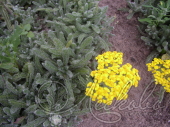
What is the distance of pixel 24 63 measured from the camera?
2.41 meters

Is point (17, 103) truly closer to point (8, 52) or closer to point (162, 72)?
point (8, 52)

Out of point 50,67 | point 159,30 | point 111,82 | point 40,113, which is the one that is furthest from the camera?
point 159,30

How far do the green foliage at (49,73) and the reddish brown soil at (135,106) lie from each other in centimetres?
38

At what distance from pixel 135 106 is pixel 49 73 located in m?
1.43

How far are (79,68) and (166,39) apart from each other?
1.60 metres

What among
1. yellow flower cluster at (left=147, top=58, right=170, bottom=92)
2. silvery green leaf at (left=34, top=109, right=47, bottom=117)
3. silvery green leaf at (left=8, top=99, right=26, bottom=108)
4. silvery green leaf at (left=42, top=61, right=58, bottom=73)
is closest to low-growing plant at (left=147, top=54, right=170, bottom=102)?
yellow flower cluster at (left=147, top=58, right=170, bottom=92)

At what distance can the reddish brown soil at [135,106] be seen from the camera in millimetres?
2537

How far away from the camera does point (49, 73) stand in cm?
229

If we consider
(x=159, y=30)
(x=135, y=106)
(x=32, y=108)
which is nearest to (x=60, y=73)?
(x=32, y=108)

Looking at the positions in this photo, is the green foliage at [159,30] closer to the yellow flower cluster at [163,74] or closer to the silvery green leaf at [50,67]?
the yellow flower cluster at [163,74]

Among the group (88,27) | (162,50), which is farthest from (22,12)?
(162,50)

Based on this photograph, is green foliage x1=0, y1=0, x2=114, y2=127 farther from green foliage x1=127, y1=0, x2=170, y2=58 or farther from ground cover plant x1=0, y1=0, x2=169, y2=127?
green foliage x1=127, y1=0, x2=170, y2=58

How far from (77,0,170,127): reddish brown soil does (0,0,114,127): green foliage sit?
38cm

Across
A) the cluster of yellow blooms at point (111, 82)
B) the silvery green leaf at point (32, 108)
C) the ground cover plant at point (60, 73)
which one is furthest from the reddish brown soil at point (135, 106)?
the silvery green leaf at point (32, 108)
